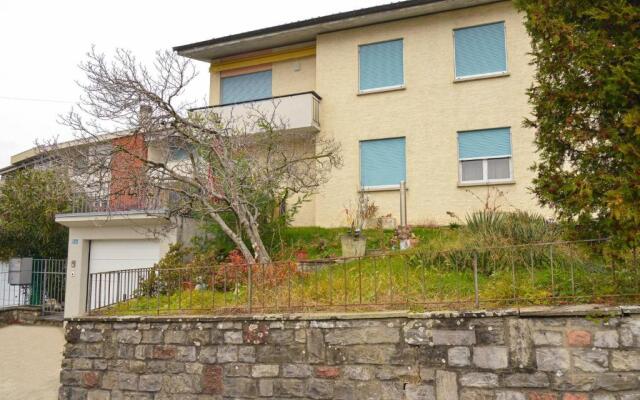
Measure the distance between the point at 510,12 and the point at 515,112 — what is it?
8.04 feet

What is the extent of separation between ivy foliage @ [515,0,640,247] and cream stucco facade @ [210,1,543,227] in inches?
266

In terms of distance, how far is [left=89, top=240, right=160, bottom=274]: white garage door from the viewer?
1279cm

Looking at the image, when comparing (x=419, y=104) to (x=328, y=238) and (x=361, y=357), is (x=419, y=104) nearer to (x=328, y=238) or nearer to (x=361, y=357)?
(x=328, y=238)

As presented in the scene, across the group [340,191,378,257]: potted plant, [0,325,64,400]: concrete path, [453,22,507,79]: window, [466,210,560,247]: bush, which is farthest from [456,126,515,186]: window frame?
[0,325,64,400]: concrete path

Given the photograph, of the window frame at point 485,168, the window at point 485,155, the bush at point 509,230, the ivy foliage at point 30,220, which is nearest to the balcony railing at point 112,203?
the ivy foliage at point 30,220

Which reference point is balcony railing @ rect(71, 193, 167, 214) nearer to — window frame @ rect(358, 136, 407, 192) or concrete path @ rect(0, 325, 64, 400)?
concrete path @ rect(0, 325, 64, 400)

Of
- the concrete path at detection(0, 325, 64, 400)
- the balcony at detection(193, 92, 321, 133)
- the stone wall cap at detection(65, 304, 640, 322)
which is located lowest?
the concrete path at detection(0, 325, 64, 400)

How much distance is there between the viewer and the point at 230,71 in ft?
53.7

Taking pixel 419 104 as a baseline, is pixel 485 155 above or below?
below

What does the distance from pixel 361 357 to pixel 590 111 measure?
3498 millimetres

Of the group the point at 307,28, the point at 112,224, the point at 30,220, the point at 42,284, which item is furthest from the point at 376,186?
the point at 30,220

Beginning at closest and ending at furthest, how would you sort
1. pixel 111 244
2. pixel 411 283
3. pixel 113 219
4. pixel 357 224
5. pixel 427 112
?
pixel 411 283, pixel 357 224, pixel 113 219, pixel 427 112, pixel 111 244

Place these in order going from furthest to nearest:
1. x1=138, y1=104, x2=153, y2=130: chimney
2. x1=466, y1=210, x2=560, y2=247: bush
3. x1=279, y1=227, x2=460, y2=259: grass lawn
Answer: x1=279, y1=227, x2=460, y2=259: grass lawn < x1=138, y1=104, x2=153, y2=130: chimney < x1=466, y1=210, x2=560, y2=247: bush

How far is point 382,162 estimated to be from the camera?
537 inches
